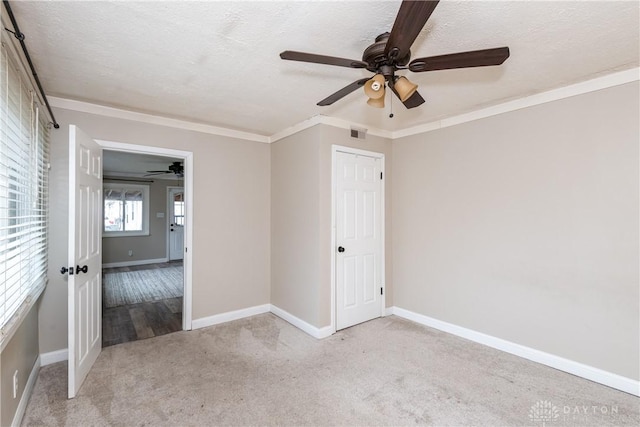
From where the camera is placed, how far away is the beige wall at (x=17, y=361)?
1633mm

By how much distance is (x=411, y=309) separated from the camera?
3646 mm

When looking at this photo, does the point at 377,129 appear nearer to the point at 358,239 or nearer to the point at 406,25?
the point at 358,239

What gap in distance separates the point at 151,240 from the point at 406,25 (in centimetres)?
799

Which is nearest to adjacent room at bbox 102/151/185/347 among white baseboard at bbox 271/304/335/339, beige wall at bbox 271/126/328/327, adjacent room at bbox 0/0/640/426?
adjacent room at bbox 0/0/640/426

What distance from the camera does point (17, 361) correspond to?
1896 millimetres

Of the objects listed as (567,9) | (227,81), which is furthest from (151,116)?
(567,9)

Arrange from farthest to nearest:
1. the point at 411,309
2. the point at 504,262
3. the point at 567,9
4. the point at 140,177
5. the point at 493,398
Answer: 1. the point at 140,177
2. the point at 411,309
3. the point at 504,262
4. the point at 493,398
5. the point at 567,9

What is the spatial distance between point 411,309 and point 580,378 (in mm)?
1586

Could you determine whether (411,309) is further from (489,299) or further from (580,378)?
(580,378)

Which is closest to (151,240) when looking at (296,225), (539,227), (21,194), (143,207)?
(143,207)

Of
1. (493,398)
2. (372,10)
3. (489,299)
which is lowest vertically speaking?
(493,398)

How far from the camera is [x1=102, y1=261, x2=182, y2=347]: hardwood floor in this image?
3.23 m

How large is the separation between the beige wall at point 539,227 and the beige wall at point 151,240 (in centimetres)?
664

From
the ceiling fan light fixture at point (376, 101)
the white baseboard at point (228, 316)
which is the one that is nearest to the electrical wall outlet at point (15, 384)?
the white baseboard at point (228, 316)
